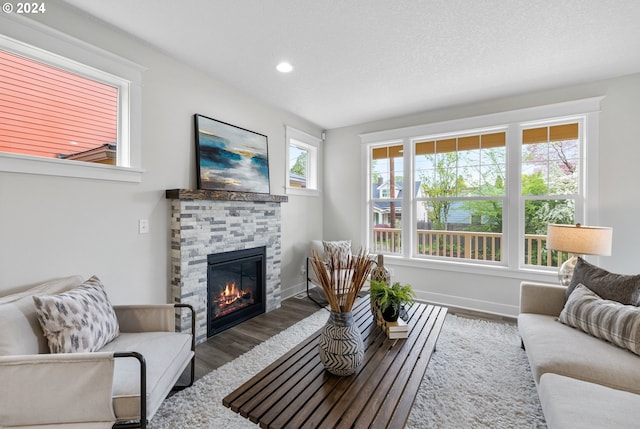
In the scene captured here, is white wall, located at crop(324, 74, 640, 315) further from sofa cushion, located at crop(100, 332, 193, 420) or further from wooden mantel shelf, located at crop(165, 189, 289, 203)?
sofa cushion, located at crop(100, 332, 193, 420)

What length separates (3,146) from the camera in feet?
5.85

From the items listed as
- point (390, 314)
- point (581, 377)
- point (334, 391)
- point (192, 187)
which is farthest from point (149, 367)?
point (581, 377)

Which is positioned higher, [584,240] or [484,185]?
[484,185]

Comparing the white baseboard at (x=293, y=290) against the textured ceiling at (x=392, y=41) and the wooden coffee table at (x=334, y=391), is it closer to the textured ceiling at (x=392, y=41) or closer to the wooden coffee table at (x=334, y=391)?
the wooden coffee table at (x=334, y=391)

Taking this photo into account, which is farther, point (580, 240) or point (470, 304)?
point (470, 304)

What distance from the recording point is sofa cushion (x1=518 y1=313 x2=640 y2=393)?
4.84ft

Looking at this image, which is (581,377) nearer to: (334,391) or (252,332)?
A: (334,391)

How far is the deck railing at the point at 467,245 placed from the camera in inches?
134

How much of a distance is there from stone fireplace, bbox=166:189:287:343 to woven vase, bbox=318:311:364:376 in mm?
1711

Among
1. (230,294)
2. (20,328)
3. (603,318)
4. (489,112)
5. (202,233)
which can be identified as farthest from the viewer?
(489,112)

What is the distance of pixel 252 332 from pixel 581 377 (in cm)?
260

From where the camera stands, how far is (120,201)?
2275 mm

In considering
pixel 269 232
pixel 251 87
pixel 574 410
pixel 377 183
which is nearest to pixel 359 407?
pixel 574 410

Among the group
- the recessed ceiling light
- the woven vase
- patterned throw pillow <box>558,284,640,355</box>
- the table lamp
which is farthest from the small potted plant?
the recessed ceiling light
